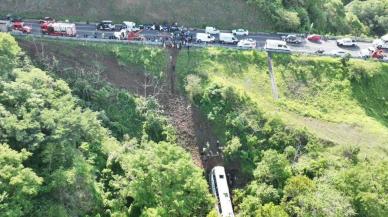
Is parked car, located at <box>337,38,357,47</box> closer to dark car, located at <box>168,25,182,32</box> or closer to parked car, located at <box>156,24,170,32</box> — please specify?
dark car, located at <box>168,25,182,32</box>

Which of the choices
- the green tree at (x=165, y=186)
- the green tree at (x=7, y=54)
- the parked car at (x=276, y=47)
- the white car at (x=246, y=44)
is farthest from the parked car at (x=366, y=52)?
the green tree at (x=7, y=54)

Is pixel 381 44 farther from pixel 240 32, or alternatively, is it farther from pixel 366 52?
pixel 240 32

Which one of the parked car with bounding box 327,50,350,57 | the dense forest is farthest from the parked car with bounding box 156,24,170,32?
the parked car with bounding box 327,50,350,57

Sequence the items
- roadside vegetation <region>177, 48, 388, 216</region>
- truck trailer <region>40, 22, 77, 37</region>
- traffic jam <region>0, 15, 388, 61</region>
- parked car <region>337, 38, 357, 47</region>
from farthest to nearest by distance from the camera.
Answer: parked car <region>337, 38, 357, 47</region>, traffic jam <region>0, 15, 388, 61</region>, truck trailer <region>40, 22, 77, 37</region>, roadside vegetation <region>177, 48, 388, 216</region>

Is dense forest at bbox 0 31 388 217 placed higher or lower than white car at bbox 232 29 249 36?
lower

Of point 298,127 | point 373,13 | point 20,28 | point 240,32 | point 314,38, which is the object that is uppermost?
point 373,13

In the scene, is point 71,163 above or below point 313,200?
above

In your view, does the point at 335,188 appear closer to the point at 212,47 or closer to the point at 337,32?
the point at 212,47

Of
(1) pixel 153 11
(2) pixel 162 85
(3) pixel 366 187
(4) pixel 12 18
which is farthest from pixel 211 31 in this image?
(3) pixel 366 187
